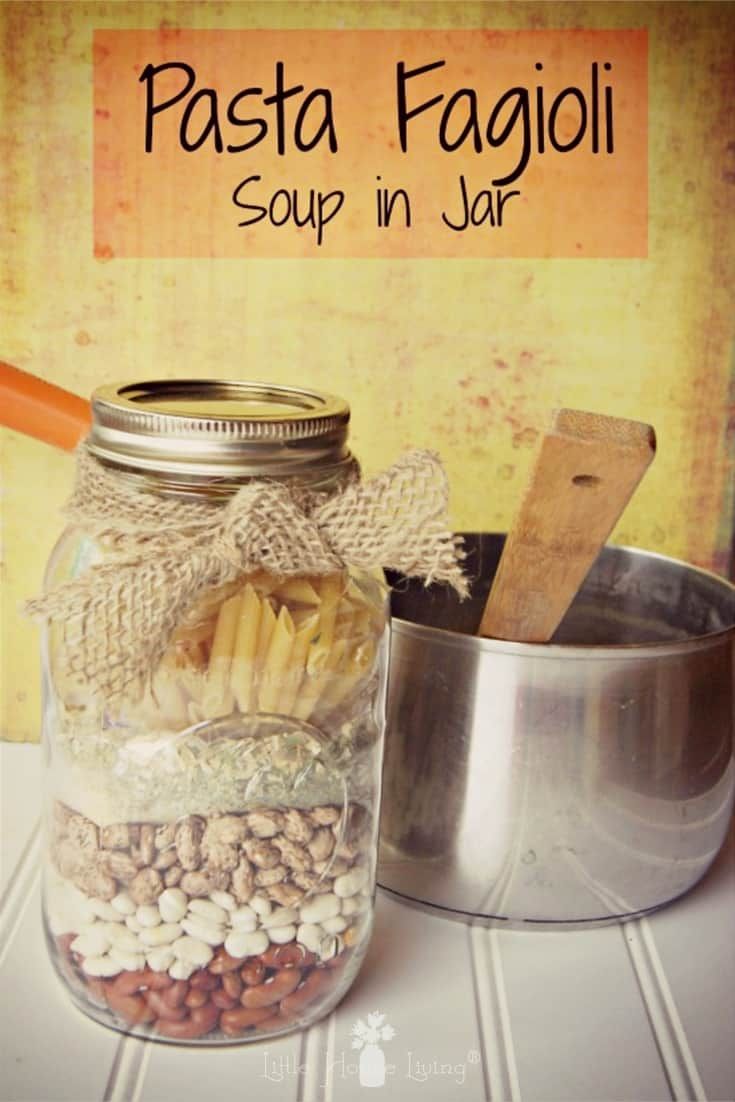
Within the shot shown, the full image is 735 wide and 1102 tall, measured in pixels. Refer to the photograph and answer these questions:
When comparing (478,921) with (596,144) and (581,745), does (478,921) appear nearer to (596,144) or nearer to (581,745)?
(581,745)

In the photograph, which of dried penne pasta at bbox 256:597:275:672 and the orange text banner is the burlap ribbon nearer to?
dried penne pasta at bbox 256:597:275:672

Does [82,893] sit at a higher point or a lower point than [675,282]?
lower

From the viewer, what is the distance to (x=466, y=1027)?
584 mm

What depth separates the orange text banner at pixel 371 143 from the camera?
0.76 metres

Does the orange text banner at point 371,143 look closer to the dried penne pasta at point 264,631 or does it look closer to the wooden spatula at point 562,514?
the wooden spatula at point 562,514

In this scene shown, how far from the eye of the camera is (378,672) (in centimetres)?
60

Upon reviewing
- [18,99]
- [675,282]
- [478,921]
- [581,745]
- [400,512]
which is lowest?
[478,921]

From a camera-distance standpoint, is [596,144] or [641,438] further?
[596,144]

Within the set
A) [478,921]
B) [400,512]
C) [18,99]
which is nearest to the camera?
[400,512]

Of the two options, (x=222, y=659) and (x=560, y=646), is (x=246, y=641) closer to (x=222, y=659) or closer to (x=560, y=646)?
(x=222, y=659)

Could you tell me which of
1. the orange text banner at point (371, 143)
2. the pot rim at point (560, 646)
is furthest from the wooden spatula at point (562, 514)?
the orange text banner at point (371, 143)

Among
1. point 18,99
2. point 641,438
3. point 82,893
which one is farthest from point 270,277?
point 82,893

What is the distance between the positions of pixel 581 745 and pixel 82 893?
26 centimetres

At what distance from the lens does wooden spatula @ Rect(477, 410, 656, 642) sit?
582 mm
